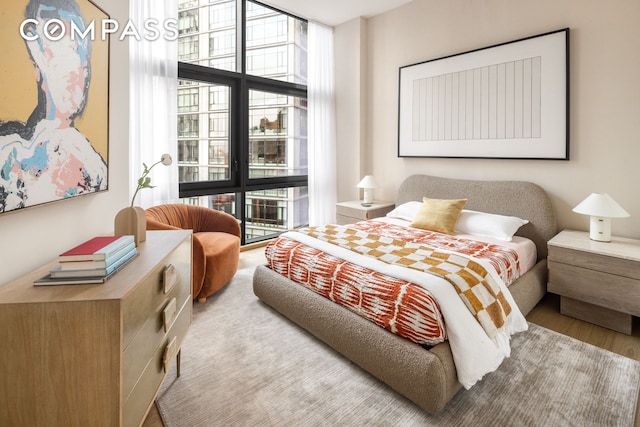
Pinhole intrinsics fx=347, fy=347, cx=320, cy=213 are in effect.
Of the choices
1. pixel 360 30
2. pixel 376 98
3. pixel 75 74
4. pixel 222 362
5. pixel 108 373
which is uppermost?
pixel 360 30

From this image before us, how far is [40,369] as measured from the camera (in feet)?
3.45

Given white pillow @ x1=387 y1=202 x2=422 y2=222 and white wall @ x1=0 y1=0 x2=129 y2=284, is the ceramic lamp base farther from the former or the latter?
white wall @ x1=0 y1=0 x2=129 y2=284

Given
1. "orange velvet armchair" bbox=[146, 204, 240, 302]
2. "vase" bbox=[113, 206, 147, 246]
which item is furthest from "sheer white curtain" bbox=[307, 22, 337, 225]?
"vase" bbox=[113, 206, 147, 246]

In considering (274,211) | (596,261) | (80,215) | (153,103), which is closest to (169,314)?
(80,215)

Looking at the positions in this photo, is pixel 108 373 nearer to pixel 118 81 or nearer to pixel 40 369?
pixel 40 369

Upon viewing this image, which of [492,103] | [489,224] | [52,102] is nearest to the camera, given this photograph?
[52,102]

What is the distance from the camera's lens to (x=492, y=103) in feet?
11.0

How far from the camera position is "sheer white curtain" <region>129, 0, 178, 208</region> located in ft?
9.91

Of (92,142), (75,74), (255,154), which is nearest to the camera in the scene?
(75,74)

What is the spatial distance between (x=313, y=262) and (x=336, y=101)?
10.3 ft

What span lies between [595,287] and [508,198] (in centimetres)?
108

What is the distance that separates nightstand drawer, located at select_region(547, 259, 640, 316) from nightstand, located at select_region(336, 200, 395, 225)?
1.88 m

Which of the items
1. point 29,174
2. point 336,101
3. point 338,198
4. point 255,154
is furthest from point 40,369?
point 336,101

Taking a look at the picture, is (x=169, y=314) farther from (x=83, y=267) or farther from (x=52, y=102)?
(x=52, y=102)
